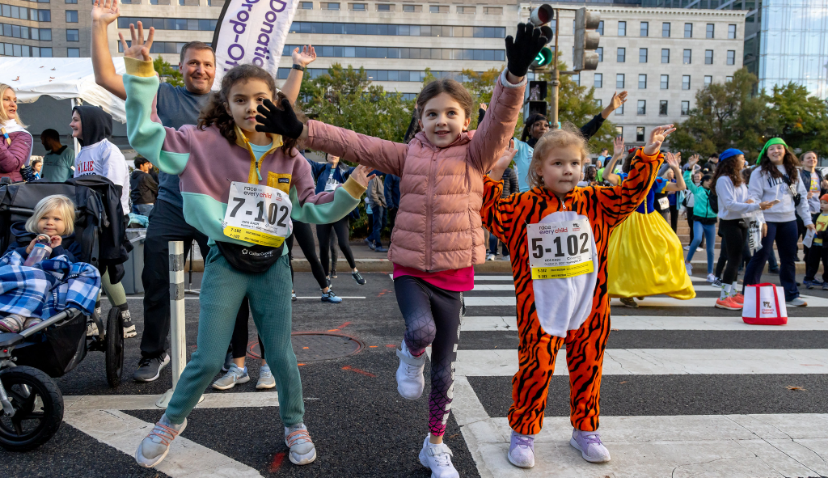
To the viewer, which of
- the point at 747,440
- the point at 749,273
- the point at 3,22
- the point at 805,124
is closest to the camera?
the point at 747,440

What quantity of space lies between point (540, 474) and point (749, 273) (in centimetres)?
528

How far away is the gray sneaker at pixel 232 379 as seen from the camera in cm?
404

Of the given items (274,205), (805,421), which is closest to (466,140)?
(274,205)

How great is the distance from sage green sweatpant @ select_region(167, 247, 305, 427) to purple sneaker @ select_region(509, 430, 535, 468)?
3.43ft

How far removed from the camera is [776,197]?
705 centimetres

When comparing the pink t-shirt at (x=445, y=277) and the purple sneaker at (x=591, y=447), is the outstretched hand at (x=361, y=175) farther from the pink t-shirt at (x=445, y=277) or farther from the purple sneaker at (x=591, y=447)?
the purple sneaker at (x=591, y=447)

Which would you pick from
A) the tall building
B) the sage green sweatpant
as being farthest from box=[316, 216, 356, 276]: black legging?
the tall building

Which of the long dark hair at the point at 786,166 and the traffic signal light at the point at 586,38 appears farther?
the traffic signal light at the point at 586,38

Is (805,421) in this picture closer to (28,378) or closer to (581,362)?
(581,362)

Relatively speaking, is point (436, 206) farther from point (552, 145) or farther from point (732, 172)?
point (732, 172)

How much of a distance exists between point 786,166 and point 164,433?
719 cm

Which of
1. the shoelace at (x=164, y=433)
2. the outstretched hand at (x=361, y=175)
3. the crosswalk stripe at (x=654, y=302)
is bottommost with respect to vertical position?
the crosswalk stripe at (x=654, y=302)

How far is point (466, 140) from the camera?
302 centimetres

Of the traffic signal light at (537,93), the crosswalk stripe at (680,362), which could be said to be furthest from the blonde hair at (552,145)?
the traffic signal light at (537,93)
